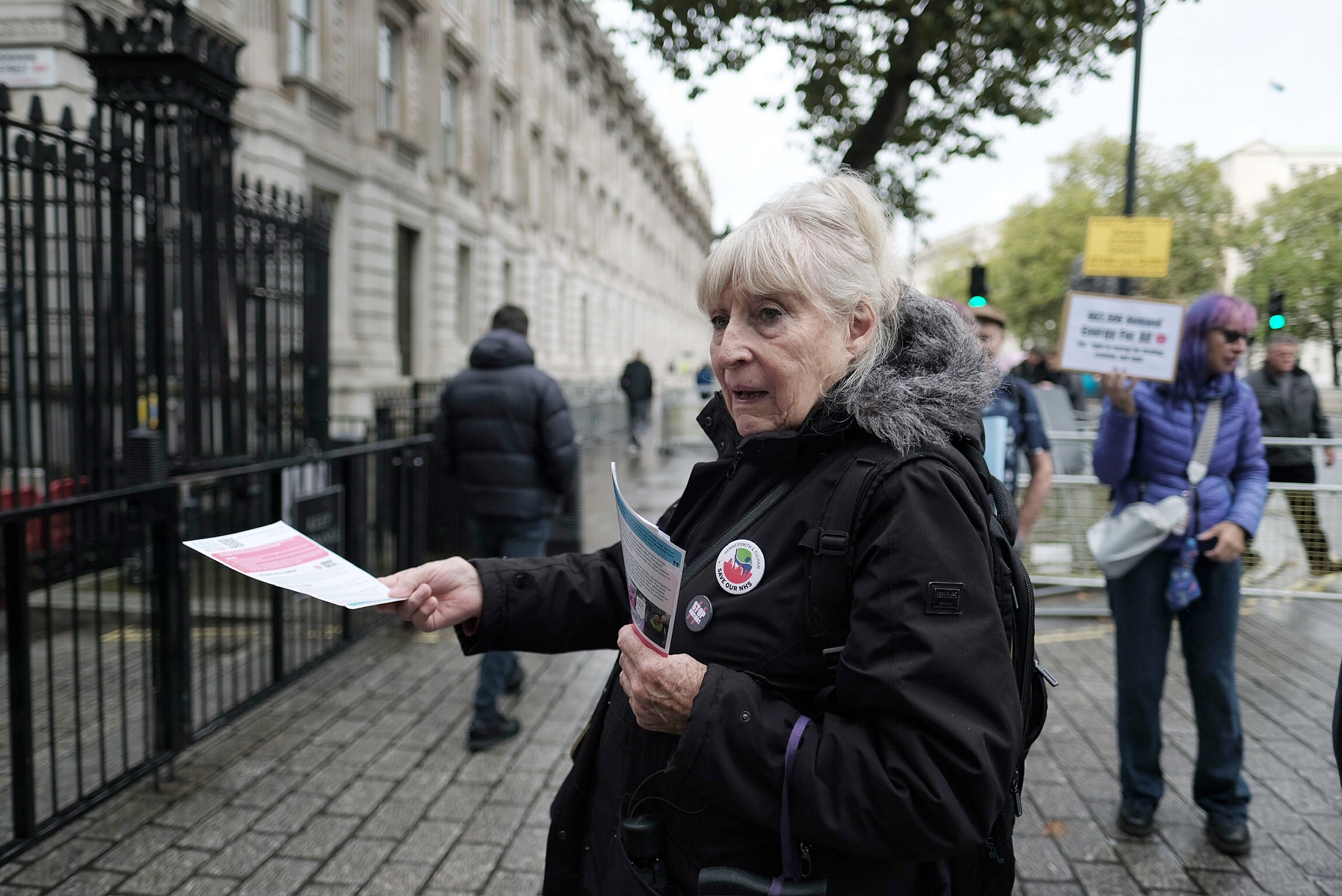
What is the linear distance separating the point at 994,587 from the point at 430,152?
772 inches

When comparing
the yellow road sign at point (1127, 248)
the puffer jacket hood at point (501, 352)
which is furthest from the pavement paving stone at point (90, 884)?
the yellow road sign at point (1127, 248)

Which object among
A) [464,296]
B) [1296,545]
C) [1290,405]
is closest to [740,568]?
[1296,545]

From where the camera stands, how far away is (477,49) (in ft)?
72.8

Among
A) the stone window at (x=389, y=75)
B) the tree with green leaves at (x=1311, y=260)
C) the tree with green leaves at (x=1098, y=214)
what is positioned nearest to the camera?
the tree with green leaves at (x=1311, y=260)

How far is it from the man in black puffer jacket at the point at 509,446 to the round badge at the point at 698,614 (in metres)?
3.39

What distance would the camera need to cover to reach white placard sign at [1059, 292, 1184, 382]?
3682mm

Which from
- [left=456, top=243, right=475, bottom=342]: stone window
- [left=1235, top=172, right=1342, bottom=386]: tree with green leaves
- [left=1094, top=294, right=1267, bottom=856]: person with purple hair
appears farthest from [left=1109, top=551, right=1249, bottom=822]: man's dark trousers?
[left=456, top=243, right=475, bottom=342]: stone window

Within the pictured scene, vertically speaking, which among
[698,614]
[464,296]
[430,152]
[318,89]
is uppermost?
[430,152]

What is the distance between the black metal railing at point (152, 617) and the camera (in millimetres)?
3297

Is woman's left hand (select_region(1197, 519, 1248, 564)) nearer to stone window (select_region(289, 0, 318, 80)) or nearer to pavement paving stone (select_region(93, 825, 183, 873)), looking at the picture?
pavement paving stone (select_region(93, 825, 183, 873))

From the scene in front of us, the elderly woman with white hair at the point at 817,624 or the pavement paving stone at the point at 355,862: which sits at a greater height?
the elderly woman with white hair at the point at 817,624

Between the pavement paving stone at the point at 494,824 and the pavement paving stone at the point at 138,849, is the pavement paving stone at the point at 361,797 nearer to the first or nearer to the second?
the pavement paving stone at the point at 494,824

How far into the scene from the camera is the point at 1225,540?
3.41 metres

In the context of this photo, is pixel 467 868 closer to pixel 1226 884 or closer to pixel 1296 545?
pixel 1226 884
